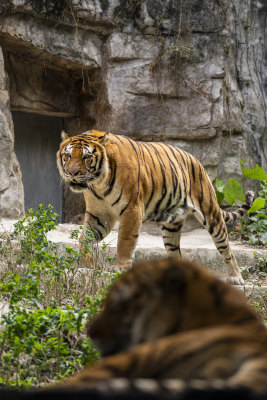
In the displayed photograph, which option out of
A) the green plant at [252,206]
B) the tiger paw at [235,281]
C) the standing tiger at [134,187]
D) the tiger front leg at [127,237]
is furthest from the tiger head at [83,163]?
the green plant at [252,206]

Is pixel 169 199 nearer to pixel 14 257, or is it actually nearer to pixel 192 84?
pixel 14 257

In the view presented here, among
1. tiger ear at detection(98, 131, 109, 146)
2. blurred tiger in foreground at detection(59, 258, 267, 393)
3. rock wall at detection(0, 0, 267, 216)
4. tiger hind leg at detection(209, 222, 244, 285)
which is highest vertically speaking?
rock wall at detection(0, 0, 267, 216)

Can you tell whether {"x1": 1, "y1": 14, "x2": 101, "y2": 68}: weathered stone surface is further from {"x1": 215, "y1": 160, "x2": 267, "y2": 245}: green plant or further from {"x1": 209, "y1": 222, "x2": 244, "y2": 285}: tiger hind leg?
{"x1": 209, "y1": 222, "x2": 244, "y2": 285}: tiger hind leg

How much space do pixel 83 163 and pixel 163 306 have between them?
4511mm

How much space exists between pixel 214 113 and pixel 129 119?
136 cm

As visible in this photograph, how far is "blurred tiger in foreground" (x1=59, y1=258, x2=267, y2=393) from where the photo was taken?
3.46 ft

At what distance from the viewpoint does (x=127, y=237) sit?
→ 18.5 ft

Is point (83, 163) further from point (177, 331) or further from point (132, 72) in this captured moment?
point (177, 331)

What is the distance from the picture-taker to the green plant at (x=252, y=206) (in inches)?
350

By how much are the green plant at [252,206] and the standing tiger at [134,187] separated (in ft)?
7.34

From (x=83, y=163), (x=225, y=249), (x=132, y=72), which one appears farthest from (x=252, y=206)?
(x=83, y=163)

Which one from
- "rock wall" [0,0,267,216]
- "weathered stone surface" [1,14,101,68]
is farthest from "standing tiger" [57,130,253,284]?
"weathered stone surface" [1,14,101,68]

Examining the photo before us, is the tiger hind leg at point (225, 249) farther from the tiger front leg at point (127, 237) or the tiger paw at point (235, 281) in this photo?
the tiger front leg at point (127, 237)

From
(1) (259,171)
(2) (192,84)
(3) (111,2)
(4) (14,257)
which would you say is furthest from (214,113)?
(4) (14,257)
